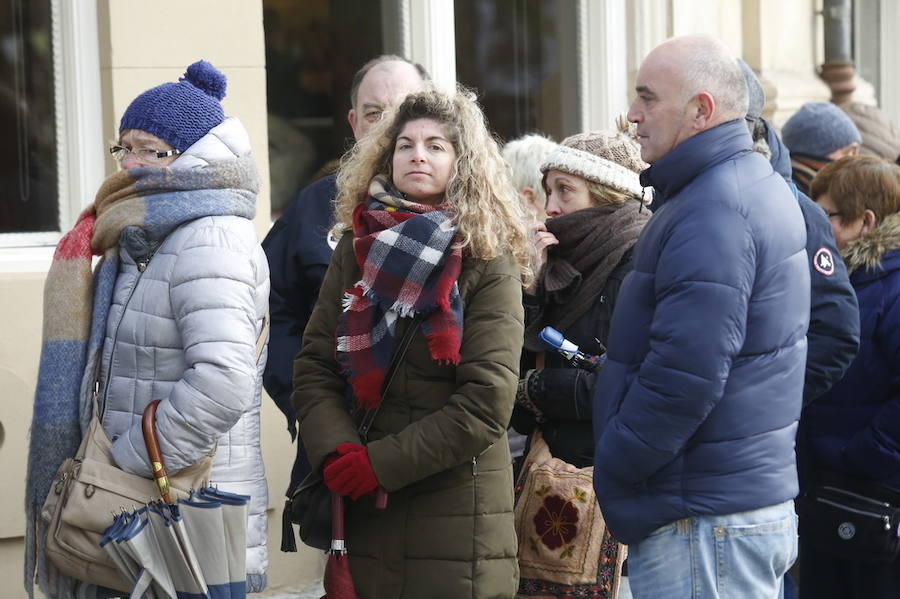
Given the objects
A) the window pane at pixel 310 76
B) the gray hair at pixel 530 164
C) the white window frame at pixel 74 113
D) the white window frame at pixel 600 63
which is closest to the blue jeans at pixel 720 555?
the gray hair at pixel 530 164

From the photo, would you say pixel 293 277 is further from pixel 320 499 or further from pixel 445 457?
pixel 445 457

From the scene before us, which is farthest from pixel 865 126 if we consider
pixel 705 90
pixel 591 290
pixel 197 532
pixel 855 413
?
pixel 197 532

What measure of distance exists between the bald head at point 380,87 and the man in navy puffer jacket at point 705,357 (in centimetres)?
156

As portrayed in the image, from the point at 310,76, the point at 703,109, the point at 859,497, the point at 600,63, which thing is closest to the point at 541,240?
the point at 703,109

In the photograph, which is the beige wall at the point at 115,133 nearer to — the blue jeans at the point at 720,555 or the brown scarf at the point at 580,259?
the brown scarf at the point at 580,259

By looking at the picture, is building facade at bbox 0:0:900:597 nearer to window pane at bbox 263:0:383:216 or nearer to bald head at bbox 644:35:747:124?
window pane at bbox 263:0:383:216

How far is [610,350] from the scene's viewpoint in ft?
10.3

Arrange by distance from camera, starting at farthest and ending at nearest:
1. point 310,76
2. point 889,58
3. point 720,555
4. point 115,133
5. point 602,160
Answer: point 889,58, point 310,76, point 115,133, point 602,160, point 720,555

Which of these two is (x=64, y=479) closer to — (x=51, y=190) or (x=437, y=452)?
(x=437, y=452)

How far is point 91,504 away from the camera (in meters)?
3.36

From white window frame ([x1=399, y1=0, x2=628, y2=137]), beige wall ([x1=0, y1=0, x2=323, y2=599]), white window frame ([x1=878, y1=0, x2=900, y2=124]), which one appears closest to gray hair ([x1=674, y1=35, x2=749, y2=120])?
beige wall ([x1=0, y1=0, x2=323, y2=599])

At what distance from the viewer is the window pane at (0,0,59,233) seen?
5258 mm

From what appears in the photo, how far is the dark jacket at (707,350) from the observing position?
9.54ft

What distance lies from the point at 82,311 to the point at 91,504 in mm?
534
